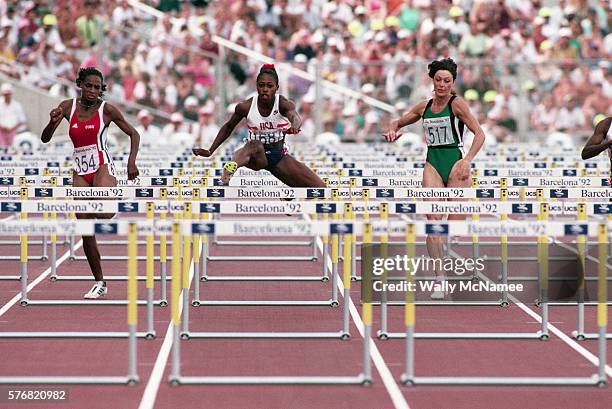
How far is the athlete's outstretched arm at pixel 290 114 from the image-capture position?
14.6m

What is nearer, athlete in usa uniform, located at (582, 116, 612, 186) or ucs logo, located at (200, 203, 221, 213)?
ucs logo, located at (200, 203, 221, 213)

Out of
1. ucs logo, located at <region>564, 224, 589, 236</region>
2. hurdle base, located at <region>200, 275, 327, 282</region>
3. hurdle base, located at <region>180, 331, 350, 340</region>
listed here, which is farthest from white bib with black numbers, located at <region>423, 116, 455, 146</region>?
ucs logo, located at <region>564, 224, 589, 236</region>

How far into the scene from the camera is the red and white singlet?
15.0 meters

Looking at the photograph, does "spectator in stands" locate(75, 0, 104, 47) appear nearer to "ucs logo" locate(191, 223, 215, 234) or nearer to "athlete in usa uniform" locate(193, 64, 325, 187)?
"athlete in usa uniform" locate(193, 64, 325, 187)

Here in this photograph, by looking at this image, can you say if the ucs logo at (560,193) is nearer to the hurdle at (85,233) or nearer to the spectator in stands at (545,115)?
the hurdle at (85,233)

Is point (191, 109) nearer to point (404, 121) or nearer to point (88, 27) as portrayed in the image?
point (88, 27)

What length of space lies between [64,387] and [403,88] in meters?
19.1

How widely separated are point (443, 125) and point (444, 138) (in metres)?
0.12

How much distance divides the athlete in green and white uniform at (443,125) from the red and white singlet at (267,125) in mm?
1411

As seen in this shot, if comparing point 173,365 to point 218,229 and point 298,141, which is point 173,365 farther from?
point 298,141

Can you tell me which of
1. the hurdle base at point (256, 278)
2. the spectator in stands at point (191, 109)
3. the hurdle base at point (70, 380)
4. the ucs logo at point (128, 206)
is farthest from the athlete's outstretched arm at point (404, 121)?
the spectator in stands at point (191, 109)

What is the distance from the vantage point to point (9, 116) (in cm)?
2792

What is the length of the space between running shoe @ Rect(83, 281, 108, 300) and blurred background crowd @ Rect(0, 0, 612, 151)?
43.8 feet

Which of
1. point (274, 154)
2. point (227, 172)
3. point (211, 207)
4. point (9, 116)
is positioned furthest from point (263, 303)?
point (9, 116)
